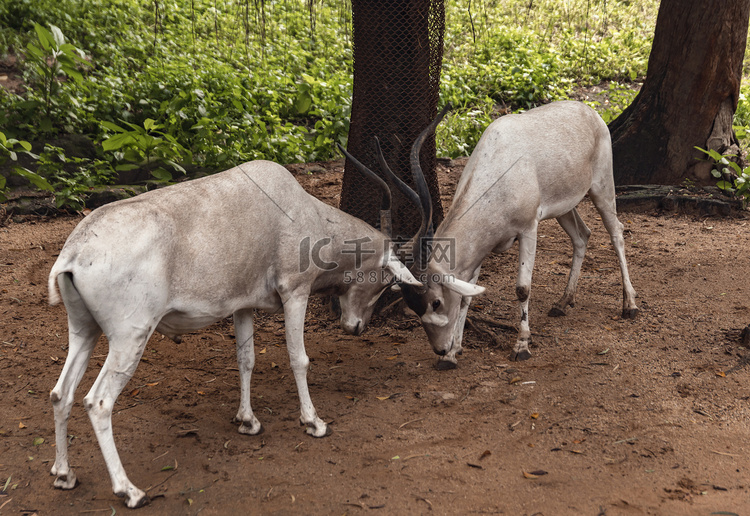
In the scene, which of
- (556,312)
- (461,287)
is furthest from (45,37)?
(556,312)

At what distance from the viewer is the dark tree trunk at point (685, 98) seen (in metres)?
8.16

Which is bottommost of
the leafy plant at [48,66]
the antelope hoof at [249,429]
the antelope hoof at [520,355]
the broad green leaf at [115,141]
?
the antelope hoof at [249,429]

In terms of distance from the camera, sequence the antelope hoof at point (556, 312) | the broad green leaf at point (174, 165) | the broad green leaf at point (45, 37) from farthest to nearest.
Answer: the broad green leaf at point (174, 165), the broad green leaf at point (45, 37), the antelope hoof at point (556, 312)

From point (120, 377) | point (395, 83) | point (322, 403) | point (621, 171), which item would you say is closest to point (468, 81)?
point (621, 171)

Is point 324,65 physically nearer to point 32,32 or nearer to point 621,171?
point 32,32

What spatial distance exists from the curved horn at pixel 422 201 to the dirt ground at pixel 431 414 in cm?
99

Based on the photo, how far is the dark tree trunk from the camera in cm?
816

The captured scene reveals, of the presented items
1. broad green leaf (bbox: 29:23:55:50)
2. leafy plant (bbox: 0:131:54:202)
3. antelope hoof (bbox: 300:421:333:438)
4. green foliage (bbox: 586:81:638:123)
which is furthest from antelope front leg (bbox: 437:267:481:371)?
green foliage (bbox: 586:81:638:123)

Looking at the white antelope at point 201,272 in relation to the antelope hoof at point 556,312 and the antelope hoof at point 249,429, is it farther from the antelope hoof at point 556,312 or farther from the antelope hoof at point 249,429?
the antelope hoof at point 556,312

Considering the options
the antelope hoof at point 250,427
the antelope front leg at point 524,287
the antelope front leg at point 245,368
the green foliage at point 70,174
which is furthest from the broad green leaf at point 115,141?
the antelope front leg at point 524,287

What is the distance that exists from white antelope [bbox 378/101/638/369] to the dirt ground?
42cm

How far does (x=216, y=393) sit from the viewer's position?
486 cm

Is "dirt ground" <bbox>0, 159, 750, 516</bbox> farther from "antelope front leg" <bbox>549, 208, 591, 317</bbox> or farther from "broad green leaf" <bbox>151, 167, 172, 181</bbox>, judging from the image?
"broad green leaf" <bbox>151, 167, 172, 181</bbox>

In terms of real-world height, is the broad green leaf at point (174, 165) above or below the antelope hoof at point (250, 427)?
above
